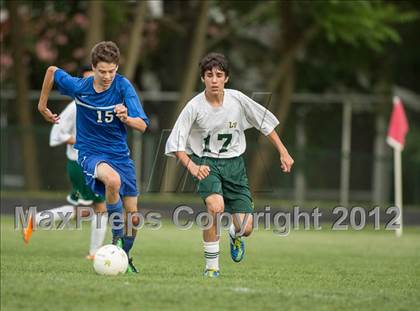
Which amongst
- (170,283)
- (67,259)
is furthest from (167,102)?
(170,283)

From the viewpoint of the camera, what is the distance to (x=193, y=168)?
9.38 metres

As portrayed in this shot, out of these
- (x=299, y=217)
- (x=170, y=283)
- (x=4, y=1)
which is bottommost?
(x=299, y=217)

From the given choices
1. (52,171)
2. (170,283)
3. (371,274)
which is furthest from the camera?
(52,171)

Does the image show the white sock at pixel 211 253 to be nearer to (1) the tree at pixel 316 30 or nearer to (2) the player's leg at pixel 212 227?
(2) the player's leg at pixel 212 227

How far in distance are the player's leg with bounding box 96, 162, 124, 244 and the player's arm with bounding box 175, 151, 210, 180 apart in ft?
2.48

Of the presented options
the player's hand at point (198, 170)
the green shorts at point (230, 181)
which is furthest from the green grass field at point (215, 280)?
the player's hand at point (198, 170)

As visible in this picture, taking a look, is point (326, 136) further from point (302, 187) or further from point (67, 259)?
point (67, 259)

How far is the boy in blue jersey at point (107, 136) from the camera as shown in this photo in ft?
32.2

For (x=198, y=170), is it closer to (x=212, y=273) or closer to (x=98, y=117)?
(x=212, y=273)

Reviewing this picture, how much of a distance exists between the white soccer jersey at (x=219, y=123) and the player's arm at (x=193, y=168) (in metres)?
0.16

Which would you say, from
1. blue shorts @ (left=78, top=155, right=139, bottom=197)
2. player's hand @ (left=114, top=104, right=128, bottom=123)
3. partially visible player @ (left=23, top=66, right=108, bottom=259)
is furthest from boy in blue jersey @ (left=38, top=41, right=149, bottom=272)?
partially visible player @ (left=23, top=66, right=108, bottom=259)

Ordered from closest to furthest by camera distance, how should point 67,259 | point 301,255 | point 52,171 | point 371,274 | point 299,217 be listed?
point 371,274 → point 67,259 → point 301,255 → point 299,217 → point 52,171

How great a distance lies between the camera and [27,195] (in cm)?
2370

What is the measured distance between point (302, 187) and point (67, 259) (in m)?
15.1
